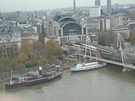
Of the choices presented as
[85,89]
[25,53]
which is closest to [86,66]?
[25,53]

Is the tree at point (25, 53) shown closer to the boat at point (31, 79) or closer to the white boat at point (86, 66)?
the boat at point (31, 79)

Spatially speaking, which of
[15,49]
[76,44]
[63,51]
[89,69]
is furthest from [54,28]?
[89,69]

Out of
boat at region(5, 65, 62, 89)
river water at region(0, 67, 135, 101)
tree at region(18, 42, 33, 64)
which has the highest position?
tree at region(18, 42, 33, 64)

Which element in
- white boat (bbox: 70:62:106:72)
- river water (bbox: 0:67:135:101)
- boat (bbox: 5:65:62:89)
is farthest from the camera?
white boat (bbox: 70:62:106:72)

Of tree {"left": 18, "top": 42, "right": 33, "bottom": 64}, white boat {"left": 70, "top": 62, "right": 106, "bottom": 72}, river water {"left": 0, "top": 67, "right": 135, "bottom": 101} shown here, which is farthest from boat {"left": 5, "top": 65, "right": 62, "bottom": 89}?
tree {"left": 18, "top": 42, "right": 33, "bottom": 64}

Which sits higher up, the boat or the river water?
the boat

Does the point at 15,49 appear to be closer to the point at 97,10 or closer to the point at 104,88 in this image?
the point at 104,88

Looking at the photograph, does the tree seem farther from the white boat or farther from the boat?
the white boat
